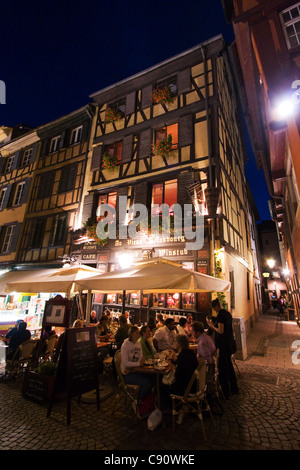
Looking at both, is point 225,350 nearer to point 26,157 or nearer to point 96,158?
point 96,158

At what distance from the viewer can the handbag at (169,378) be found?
3.85m

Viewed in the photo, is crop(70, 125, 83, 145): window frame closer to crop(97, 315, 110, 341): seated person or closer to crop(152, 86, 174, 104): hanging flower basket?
crop(152, 86, 174, 104): hanging flower basket

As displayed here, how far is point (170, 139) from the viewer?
1097 centimetres

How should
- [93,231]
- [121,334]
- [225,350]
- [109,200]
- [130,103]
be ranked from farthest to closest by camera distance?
[130,103], [109,200], [93,231], [121,334], [225,350]

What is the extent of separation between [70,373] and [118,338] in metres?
1.82

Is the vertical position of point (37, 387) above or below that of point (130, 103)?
below

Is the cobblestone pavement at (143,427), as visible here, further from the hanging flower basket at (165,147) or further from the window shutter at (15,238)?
the window shutter at (15,238)

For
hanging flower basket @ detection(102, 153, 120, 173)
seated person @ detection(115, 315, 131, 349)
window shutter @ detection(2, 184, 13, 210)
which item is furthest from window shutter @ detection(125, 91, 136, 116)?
seated person @ detection(115, 315, 131, 349)

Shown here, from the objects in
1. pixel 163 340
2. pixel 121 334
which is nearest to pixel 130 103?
pixel 121 334

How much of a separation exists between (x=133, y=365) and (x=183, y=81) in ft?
42.7

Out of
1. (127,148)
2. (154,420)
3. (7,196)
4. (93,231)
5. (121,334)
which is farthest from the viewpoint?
(7,196)

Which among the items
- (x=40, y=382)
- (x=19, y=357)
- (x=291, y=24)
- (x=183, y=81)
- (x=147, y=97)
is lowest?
(x=40, y=382)

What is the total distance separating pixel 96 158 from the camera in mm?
13547
